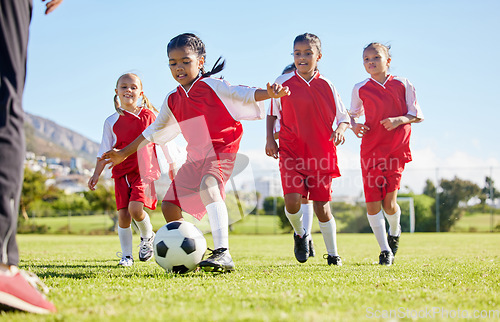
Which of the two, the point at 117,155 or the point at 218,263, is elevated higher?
the point at 117,155

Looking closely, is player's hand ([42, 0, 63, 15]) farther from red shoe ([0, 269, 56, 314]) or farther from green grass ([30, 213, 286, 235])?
green grass ([30, 213, 286, 235])

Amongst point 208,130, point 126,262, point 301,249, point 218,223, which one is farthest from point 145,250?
point 208,130

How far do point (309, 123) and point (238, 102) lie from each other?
1.13 meters

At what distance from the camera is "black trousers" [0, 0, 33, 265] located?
2369mm

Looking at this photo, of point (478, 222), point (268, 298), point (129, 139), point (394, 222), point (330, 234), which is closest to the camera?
point (268, 298)

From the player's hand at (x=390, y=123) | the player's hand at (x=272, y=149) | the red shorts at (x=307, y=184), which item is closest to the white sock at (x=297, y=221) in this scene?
the red shorts at (x=307, y=184)

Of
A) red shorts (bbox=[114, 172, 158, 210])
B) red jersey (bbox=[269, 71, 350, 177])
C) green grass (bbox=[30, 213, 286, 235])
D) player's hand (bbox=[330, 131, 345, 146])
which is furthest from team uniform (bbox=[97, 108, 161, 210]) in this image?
green grass (bbox=[30, 213, 286, 235])

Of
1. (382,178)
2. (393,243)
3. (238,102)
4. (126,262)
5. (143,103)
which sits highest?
(143,103)

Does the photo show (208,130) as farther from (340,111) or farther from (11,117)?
(11,117)

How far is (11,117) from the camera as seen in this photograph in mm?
2439

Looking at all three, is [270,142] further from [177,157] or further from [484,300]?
[484,300]

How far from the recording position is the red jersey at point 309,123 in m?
5.04

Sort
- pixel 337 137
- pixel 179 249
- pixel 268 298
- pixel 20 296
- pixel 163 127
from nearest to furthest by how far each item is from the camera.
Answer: pixel 20 296 < pixel 268 298 < pixel 179 249 < pixel 163 127 < pixel 337 137

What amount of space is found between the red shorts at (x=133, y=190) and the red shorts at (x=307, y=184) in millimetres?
1781
